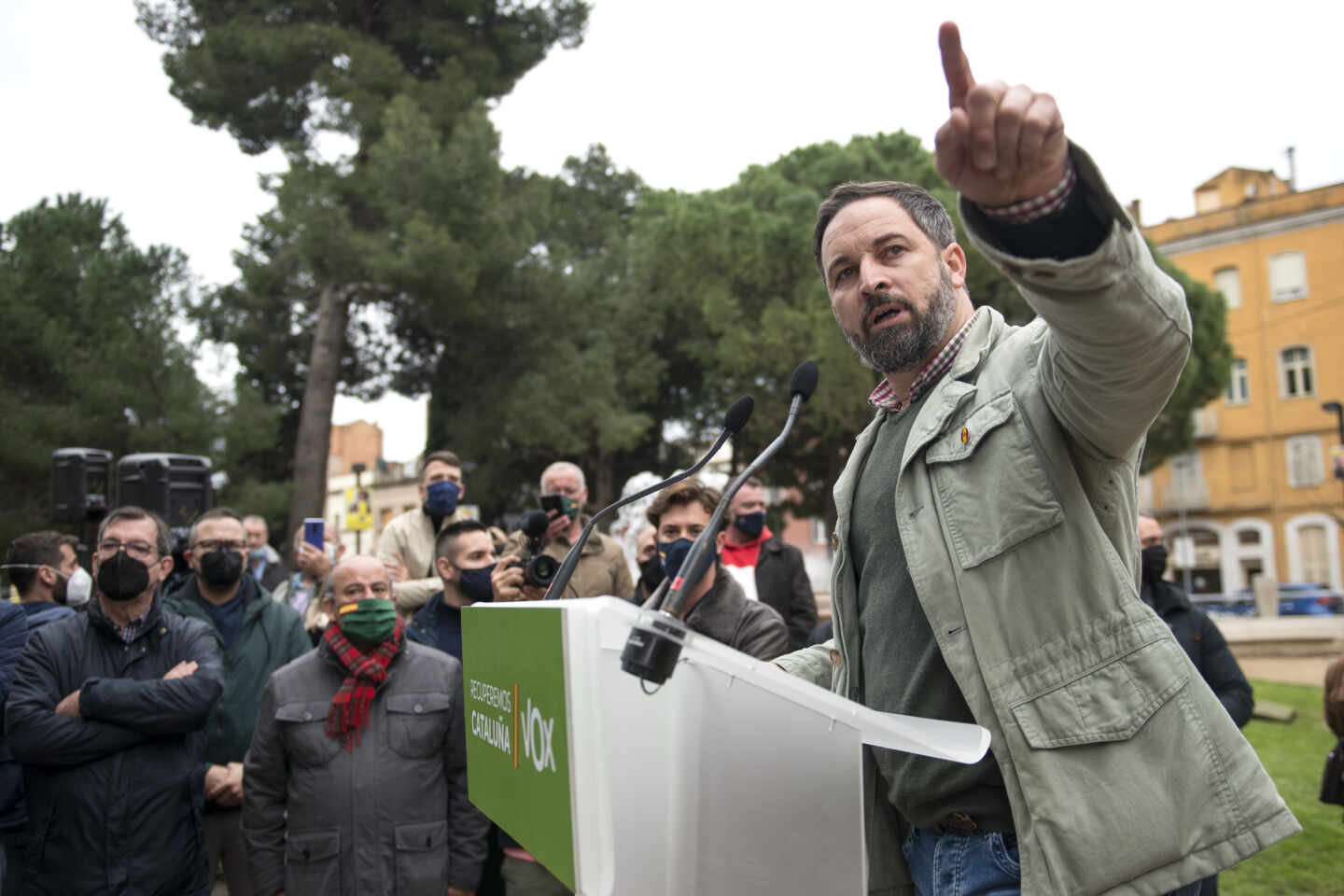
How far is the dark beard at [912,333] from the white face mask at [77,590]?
17.7ft

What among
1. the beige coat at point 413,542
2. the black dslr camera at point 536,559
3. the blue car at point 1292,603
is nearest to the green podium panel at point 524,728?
the black dslr camera at point 536,559

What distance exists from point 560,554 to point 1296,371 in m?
46.8

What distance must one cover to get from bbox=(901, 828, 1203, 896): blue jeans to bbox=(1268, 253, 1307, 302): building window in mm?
48279

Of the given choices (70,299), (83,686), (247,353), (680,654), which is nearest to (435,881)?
(83,686)

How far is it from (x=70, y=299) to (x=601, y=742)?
16485mm

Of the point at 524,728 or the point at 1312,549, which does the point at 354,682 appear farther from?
the point at 1312,549

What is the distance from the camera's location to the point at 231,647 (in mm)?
5637

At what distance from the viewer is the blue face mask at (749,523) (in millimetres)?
6422

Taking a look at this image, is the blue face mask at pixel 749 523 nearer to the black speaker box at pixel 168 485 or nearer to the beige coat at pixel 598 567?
the beige coat at pixel 598 567

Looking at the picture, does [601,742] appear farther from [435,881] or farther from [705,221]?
[705,221]

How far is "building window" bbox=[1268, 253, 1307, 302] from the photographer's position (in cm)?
4297

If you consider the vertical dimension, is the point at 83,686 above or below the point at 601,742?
below

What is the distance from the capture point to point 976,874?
182cm

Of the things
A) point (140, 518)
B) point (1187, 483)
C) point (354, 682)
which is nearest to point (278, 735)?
point (354, 682)
